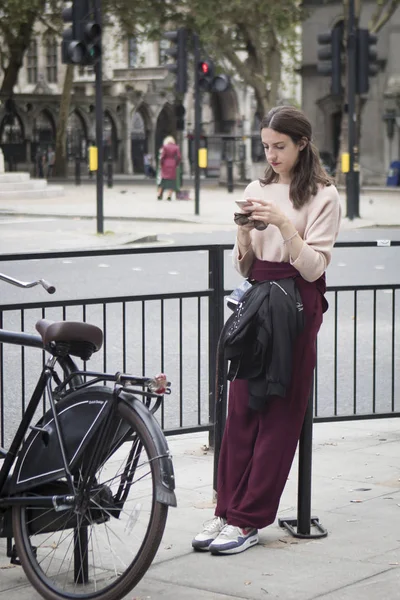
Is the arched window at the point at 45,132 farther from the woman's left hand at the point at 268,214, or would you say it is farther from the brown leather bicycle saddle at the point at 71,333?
the brown leather bicycle saddle at the point at 71,333

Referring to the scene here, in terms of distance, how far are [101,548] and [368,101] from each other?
167 feet

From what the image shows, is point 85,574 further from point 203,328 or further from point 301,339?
point 203,328

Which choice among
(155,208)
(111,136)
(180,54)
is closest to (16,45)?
(111,136)

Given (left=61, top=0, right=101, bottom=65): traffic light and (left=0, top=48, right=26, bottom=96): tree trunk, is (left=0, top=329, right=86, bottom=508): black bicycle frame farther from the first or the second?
(left=0, top=48, right=26, bottom=96): tree trunk

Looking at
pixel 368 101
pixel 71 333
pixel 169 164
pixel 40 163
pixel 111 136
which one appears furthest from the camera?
pixel 111 136

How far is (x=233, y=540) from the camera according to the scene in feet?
15.5

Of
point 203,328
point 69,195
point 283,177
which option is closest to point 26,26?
point 69,195

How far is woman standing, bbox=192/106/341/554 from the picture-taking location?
183 inches

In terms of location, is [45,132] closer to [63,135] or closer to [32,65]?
[63,135]

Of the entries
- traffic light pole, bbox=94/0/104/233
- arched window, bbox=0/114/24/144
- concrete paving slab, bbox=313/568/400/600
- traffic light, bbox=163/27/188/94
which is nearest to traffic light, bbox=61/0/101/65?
traffic light pole, bbox=94/0/104/233

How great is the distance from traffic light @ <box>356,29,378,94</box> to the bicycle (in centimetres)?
2282

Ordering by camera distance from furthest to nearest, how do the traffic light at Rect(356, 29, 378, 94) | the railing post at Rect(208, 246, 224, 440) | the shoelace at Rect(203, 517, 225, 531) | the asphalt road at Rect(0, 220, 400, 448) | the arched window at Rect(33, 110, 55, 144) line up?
the arched window at Rect(33, 110, 55, 144) → the traffic light at Rect(356, 29, 378, 94) → the asphalt road at Rect(0, 220, 400, 448) → the railing post at Rect(208, 246, 224, 440) → the shoelace at Rect(203, 517, 225, 531)

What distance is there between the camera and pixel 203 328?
1077 cm

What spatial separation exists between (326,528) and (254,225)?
4.49 ft
